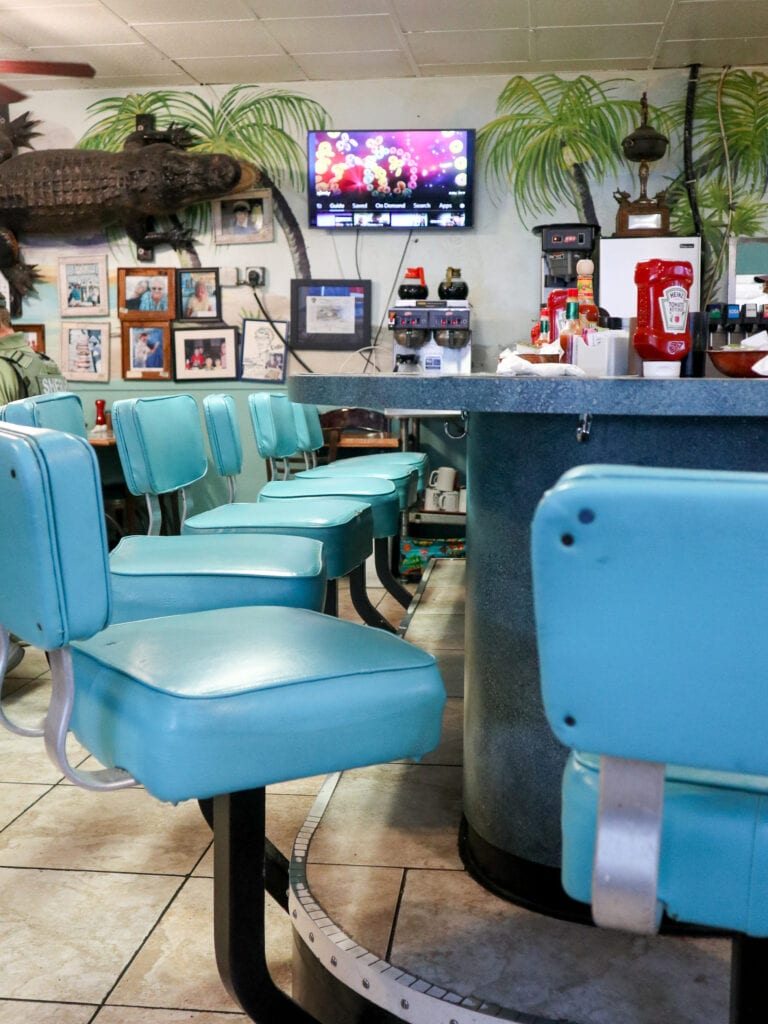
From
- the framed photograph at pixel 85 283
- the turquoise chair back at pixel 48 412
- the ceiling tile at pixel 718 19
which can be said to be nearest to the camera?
the turquoise chair back at pixel 48 412

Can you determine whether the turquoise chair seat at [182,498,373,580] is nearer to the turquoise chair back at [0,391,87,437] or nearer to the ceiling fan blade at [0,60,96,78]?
the turquoise chair back at [0,391,87,437]

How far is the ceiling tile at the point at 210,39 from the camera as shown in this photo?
525 centimetres

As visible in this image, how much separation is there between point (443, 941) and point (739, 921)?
728mm

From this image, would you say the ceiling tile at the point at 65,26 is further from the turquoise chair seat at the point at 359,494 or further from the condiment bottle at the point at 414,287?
the turquoise chair seat at the point at 359,494

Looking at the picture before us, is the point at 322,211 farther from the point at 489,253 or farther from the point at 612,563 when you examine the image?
the point at 612,563

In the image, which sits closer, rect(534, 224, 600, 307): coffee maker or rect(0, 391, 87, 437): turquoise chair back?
rect(0, 391, 87, 437): turquoise chair back

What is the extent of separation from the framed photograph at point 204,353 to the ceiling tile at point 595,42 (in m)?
2.56

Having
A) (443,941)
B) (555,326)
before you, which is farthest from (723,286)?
(443,941)

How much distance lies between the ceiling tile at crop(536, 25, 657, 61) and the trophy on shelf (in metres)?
0.30

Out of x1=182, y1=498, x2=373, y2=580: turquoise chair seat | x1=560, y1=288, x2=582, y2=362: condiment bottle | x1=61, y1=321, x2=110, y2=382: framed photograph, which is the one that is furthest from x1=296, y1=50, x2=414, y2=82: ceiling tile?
x1=560, y1=288, x2=582, y2=362: condiment bottle

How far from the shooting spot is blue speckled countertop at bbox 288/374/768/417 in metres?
1.14

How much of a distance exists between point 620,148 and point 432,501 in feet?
8.13

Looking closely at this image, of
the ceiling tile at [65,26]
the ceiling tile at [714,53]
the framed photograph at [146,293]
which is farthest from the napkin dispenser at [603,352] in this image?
the framed photograph at [146,293]

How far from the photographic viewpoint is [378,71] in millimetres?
5969
